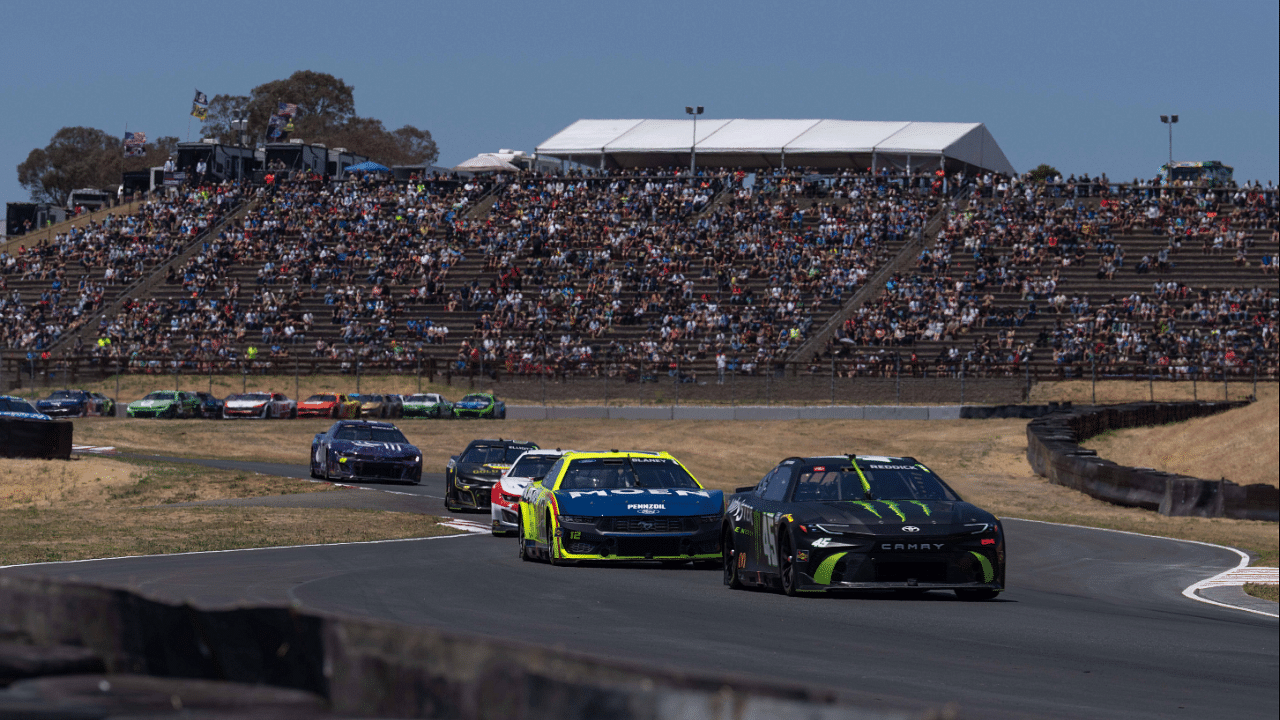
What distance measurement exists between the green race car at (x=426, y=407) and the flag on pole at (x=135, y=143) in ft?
171

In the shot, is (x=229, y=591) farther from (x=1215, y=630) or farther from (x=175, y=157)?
(x=175, y=157)

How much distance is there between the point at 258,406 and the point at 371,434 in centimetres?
1864

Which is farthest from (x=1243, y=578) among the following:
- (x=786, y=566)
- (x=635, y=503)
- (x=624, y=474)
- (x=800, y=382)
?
(x=800, y=382)

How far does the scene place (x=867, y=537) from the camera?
38.9 ft

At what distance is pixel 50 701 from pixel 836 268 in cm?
5161

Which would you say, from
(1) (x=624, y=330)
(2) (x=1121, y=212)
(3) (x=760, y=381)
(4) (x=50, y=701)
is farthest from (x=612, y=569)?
(2) (x=1121, y=212)

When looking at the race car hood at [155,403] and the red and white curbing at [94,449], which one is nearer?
the red and white curbing at [94,449]

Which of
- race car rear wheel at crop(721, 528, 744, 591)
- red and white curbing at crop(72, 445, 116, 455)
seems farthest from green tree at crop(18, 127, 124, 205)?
race car rear wheel at crop(721, 528, 744, 591)

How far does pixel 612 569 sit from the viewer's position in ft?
49.6

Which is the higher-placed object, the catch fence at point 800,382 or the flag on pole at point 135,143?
the flag on pole at point 135,143

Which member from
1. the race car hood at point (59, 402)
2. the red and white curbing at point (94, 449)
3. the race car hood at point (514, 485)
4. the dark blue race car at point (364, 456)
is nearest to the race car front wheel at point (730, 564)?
the race car hood at point (514, 485)

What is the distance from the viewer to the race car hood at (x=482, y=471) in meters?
23.5

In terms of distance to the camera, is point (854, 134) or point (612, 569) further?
point (854, 134)

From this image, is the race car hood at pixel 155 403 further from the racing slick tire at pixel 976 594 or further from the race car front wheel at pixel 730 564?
the racing slick tire at pixel 976 594
